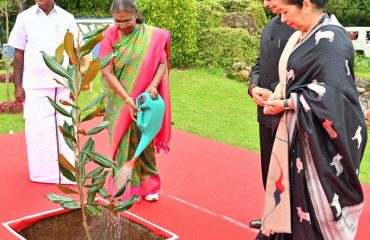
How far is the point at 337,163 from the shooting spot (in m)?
2.28

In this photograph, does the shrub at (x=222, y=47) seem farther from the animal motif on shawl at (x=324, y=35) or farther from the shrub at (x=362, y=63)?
the animal motif on shawl at (x=324, y=35)

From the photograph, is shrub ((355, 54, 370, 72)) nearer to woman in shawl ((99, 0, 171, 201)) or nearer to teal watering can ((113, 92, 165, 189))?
woman in shawl ((99, 0, 171, 201))

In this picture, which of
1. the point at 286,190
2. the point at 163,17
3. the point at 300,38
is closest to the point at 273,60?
the point at 300,38

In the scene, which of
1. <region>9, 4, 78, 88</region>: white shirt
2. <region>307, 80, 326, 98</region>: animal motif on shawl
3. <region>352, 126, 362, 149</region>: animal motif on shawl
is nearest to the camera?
<region>307, 80, 326, 98</region>: animal motif on shawl

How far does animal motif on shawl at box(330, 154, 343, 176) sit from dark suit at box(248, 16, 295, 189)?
634 millimetres

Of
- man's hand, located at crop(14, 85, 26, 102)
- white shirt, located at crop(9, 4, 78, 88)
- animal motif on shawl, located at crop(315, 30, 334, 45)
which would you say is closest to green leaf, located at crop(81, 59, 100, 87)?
animal motif on shawl, located at crop(315, 30, 334, 45)

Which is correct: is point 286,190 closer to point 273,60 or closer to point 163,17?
point 273,60

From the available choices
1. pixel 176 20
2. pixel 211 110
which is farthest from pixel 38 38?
pixel 176 20

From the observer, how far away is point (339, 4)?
20.7 m

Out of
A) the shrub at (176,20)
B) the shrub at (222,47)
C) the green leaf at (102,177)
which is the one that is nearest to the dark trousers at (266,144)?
the green leaf at (102,177)

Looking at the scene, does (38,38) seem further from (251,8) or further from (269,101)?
(251,8)

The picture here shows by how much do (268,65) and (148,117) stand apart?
0.91 metres

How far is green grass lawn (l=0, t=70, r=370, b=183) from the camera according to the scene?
6258mm

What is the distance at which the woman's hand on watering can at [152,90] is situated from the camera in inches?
132
